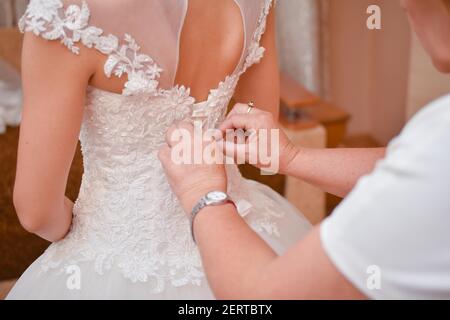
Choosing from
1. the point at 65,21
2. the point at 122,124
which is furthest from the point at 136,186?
the point at 65,21

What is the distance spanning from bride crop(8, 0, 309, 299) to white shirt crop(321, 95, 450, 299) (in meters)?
0.42

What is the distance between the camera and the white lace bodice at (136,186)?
0.97m

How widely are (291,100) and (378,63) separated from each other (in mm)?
1300

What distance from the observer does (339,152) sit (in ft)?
3.44

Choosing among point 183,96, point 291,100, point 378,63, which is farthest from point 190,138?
point 378,63

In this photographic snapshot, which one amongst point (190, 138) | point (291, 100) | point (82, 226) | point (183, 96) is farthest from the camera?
point (291, 100)

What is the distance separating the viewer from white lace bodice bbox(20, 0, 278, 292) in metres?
0.97

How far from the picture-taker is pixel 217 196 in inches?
32.2

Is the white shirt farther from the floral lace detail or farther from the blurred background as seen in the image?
the blurred background

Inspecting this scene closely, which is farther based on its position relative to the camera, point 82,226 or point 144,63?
point 82,226

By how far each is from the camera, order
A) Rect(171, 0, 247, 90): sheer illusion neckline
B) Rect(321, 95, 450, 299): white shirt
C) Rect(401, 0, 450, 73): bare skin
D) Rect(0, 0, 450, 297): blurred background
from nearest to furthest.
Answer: Rect(321, 95, 450, 299): white shirt → Rect(401, 0, 450, 73): bare skin → Rect(171, 0, 247, 90): sheer illusion neckline → Rect(0, 0, 450, 297): blurred background

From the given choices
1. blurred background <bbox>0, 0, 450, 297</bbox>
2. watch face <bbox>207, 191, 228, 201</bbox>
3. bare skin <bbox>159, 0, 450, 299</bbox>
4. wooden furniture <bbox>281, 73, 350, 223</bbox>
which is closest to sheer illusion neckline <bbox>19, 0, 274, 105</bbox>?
bare skin <bbox>159, 0, 450, 299</bbox>

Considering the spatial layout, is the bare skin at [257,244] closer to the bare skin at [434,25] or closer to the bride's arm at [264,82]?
the bare skin at [434,25]

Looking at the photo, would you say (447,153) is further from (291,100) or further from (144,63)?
(291,100)
